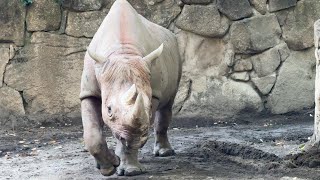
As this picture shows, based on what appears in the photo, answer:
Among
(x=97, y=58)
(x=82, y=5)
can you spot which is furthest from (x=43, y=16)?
(x=97, y=58)

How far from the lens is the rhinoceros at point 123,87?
5062 millimetres

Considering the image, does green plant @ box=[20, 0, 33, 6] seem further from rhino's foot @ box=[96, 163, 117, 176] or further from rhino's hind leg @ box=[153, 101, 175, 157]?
rhino's foot @ box=[96, 163, 117, 176]

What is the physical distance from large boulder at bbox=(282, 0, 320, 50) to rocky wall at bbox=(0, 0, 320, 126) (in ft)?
0.04

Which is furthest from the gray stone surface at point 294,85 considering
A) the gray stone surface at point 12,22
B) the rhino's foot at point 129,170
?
the rhino's foot at point 129,170

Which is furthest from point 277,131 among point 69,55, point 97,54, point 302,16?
point 97,54

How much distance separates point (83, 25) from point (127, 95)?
163 inches

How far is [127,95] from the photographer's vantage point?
5.00 m

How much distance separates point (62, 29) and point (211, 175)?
3903 millimetres

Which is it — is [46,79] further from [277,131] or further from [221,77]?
[277,131]

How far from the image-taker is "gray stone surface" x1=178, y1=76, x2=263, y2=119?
9.24 metres

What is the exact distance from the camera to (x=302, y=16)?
30.5ft

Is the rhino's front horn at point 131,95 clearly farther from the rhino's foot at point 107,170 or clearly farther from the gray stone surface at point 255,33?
the gray stone surface at point 255,33

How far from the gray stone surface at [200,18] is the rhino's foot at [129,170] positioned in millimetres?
3689

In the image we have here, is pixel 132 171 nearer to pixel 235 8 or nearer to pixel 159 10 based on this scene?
pixel 159 10
